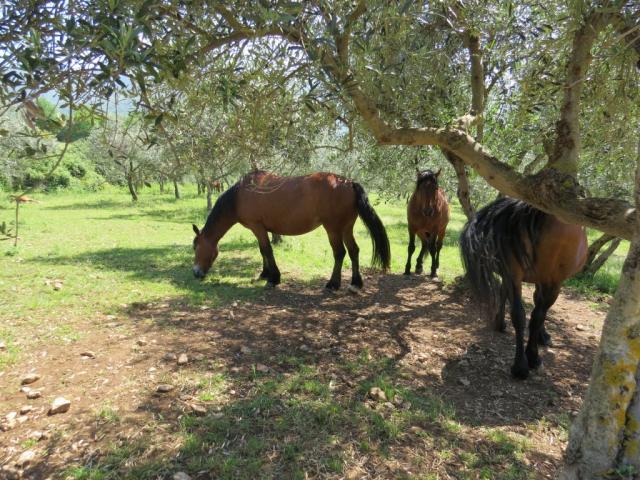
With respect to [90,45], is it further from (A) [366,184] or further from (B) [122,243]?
(B) [122,243]

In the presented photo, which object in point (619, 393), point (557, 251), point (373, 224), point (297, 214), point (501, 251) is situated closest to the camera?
point (619, 393)

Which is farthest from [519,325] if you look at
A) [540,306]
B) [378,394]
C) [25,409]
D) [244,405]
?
[25,409]

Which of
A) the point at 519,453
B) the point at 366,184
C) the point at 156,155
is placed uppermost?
the point at 156,155

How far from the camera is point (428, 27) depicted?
507 cm

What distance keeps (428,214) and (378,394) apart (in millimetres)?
4506

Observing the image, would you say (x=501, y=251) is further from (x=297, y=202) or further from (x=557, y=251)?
(x=297, y=202)

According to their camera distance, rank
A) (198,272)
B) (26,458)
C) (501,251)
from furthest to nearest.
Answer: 1. (198,272)
2. (501,251)
3. (26,458)

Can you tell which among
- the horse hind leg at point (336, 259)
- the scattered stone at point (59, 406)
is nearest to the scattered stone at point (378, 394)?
the scattered stone at point (59, 406)

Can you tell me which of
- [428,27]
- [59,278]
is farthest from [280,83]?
[59,278]

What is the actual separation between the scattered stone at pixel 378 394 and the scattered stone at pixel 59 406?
2.54 meters

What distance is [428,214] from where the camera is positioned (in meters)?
7.20

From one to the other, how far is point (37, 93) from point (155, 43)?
73cm

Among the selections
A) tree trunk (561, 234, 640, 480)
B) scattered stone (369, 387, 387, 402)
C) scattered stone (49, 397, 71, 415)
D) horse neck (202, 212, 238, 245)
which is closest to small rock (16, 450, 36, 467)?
scattered stone (49, 397, 71, 415)

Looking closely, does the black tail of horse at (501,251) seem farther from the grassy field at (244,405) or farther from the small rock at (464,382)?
the grassy field at (244,405)
